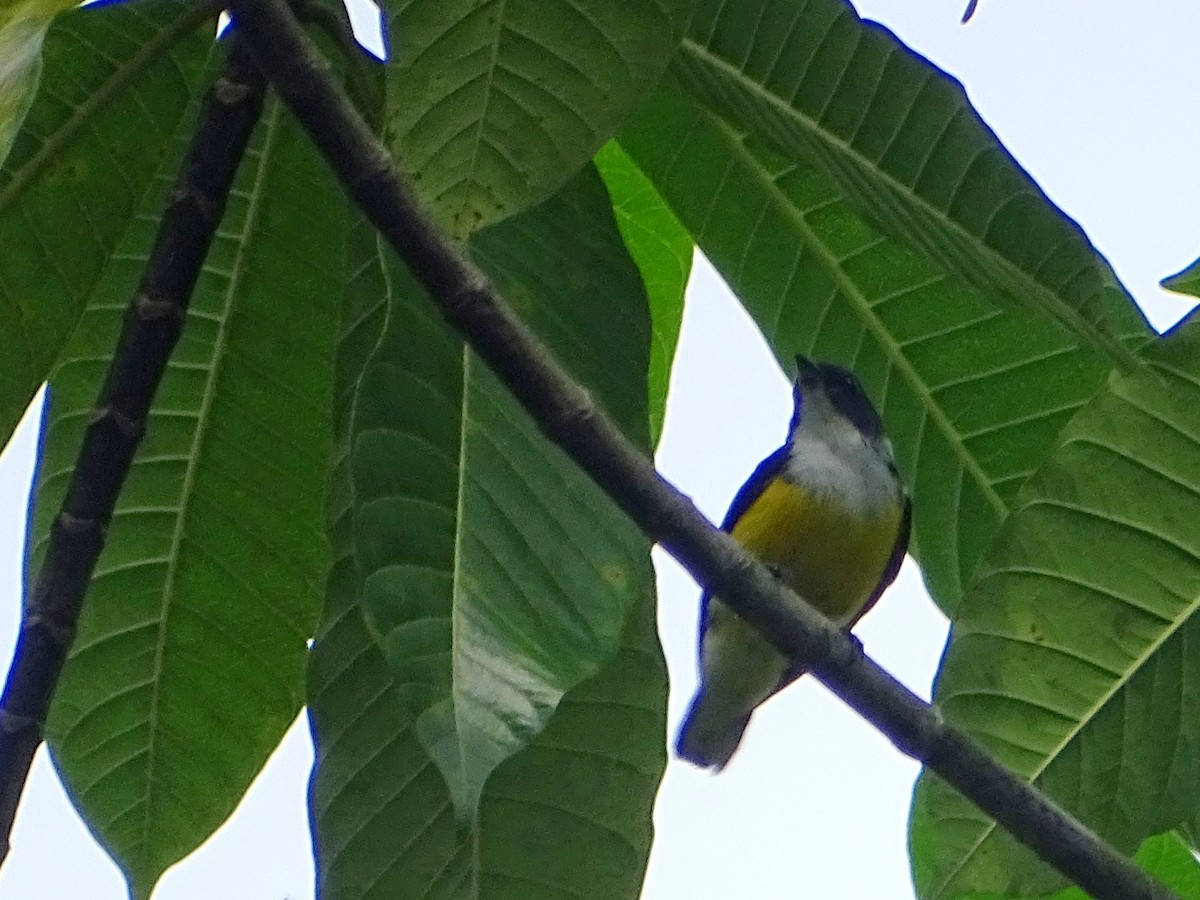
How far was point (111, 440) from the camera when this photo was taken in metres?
1.50

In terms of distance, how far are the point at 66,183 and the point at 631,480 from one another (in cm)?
86

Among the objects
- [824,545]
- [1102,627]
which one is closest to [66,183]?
[1102,627]

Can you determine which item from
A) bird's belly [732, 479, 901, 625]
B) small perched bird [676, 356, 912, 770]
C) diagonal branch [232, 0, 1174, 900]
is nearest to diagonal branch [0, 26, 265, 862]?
diagonal branch [232, 0, 1174, 900]

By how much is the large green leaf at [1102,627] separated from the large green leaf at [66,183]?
104 centimetres

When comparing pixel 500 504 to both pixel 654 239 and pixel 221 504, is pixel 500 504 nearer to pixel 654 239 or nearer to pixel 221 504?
pixel 221 504

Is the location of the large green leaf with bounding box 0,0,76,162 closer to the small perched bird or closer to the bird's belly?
the small perched bird

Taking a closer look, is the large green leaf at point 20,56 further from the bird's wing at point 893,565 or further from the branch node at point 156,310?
the bird's wing at point 893,565

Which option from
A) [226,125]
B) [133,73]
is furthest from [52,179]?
[226,125]

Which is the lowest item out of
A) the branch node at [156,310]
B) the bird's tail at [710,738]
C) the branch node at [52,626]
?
the branch node at [52,626]

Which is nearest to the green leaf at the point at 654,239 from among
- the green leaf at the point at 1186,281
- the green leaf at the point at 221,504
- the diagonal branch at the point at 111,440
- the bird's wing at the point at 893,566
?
the green leaf at the point at 221,504

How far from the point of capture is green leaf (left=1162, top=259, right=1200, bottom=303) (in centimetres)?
201

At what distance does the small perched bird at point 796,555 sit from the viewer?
3.79m

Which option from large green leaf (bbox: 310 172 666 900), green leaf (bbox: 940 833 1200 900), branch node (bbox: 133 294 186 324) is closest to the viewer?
branch node (bbox: 133 294 186 324)

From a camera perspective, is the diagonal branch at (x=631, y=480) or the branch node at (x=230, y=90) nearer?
the diagonal branch at (x=631, y=480)
